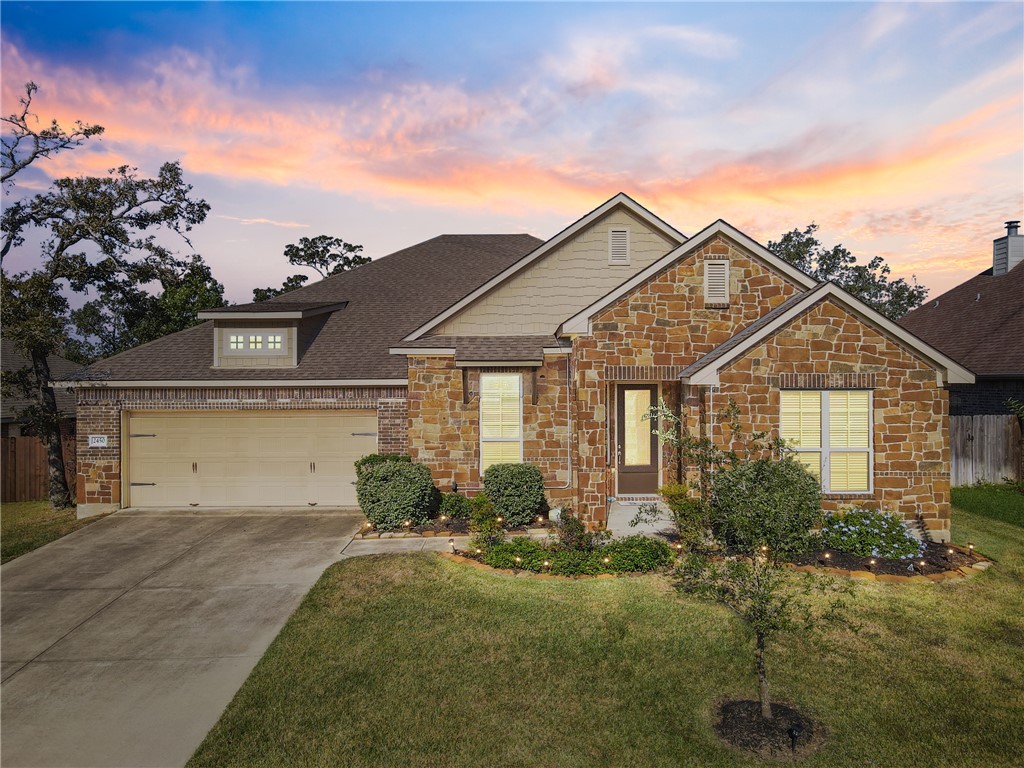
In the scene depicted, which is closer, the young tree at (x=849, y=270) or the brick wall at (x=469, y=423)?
the brick wall at (x=469, y=423)

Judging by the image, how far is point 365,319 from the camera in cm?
1714

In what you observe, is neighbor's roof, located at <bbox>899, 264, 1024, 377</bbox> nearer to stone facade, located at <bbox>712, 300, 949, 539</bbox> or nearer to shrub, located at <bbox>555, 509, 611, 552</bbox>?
stone facade, located at <bbox>712, 300, 949, 539</bbox>

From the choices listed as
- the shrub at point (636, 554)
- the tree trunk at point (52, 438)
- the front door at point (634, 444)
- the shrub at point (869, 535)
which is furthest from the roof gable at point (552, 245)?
the tree trunk at point (52, 438)

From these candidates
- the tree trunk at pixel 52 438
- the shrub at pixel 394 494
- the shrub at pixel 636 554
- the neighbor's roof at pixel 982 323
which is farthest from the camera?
the neighbor's roof at pixel 982 323

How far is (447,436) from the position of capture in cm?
1361

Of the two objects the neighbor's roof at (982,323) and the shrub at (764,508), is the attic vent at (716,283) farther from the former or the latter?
the neighbor's roof at (982,323)

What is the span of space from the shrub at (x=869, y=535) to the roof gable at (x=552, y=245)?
708 cm

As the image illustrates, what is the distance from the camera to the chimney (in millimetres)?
22625

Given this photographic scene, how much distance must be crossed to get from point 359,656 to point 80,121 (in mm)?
15377

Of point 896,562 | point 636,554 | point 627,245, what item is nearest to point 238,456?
point 636,554

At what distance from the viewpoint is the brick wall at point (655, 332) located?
11.5 m

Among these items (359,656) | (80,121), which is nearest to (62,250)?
(80,121)

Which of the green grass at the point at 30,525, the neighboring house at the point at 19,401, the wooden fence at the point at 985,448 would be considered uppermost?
the neighboring house at the point at 19,401

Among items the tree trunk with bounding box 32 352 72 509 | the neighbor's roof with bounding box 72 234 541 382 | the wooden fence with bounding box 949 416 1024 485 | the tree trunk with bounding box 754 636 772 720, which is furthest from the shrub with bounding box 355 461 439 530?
the wooden fence with bounding box 949 416 1024 485
